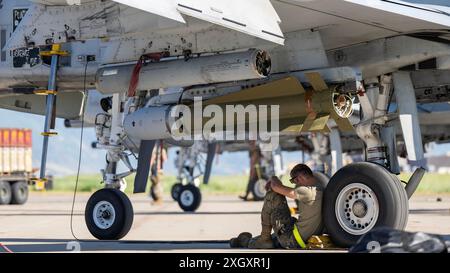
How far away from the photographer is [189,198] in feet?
90.4

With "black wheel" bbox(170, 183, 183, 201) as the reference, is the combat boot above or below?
above

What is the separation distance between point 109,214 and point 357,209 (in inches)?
160

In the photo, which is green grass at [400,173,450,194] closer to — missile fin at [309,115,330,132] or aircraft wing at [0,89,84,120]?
aircraft wing at [0,89,84,120]

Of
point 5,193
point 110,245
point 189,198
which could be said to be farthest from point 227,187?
point 110,245

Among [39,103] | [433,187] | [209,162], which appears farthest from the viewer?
[433,187]

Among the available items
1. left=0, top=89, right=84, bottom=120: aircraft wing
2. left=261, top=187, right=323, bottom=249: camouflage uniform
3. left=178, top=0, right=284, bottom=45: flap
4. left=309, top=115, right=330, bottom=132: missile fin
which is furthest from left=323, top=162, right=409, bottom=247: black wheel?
left=0, top=89, right=84, bottom=120: aircraft wing

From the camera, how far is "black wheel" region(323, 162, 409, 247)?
1109 centimetres

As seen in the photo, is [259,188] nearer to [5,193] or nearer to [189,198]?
[189,198]

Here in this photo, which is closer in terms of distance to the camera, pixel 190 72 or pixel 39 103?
pixel 190 72

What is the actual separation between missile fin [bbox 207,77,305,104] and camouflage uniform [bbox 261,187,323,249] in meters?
1.42

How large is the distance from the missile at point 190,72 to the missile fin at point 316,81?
58 cm

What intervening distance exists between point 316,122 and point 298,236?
5.35ft

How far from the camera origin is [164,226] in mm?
18391
